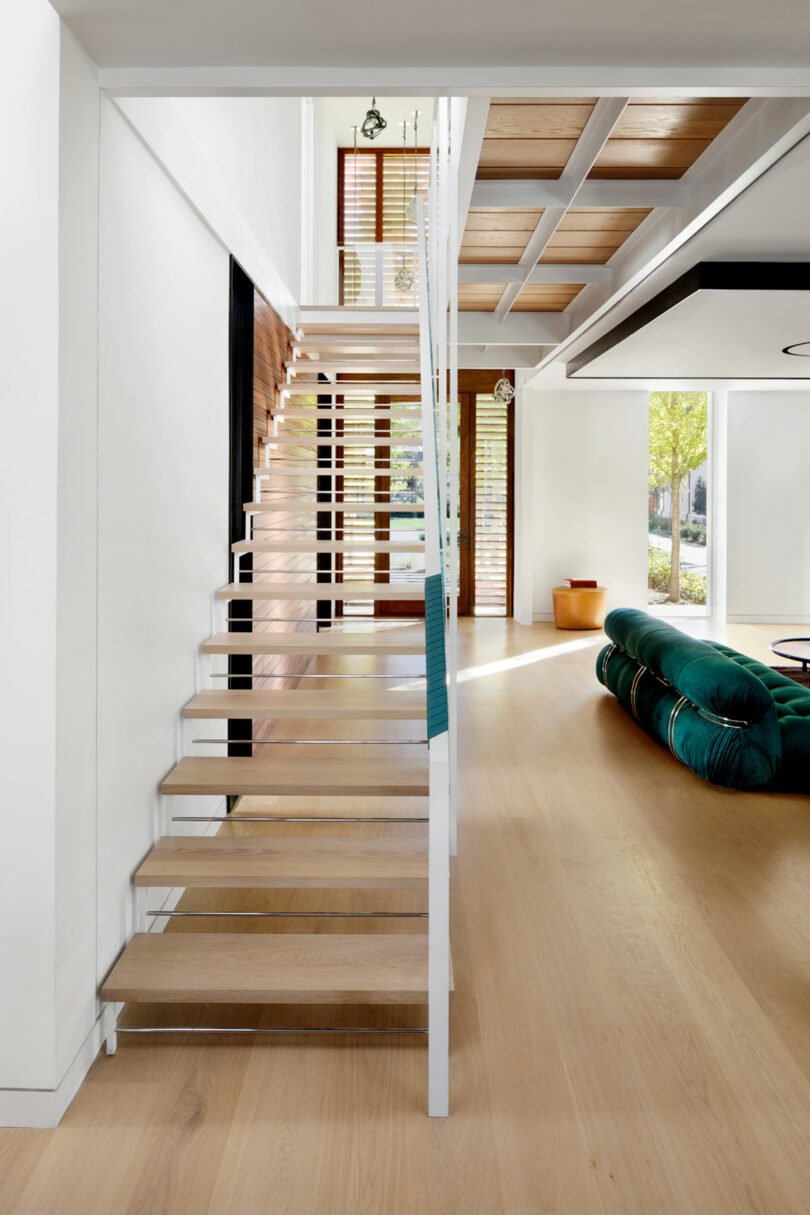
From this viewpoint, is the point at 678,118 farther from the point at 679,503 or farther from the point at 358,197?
the point at 358,197

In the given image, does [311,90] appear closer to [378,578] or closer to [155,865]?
[155,865]

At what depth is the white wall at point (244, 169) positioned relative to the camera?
9.87 feet

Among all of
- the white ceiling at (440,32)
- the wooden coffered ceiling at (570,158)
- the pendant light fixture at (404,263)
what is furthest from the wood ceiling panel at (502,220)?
the pendant light fixture at (404,263)

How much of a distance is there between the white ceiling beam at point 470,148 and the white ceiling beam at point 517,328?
8.49 ft

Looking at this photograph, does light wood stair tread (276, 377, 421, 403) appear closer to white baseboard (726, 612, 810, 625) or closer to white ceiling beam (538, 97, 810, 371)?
white ceiling beam (538, 97, 810, 371)

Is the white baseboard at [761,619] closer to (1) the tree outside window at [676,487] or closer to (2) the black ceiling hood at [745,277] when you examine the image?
(1) the tree outside window at [676,487]

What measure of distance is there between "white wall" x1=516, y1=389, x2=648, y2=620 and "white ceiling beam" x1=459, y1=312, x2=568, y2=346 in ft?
9.11

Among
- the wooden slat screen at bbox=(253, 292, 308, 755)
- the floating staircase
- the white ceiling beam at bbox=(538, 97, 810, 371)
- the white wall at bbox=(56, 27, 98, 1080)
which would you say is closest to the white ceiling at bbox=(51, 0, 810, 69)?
the white wall at bbox=(56, 27, 98, 1080)

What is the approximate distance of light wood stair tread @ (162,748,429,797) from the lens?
9.86ft

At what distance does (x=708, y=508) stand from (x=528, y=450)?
6.66ft

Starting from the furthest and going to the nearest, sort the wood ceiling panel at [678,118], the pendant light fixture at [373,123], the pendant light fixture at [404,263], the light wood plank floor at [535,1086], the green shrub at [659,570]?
the green shrub at [659,570]
the pendant light fixture at [404,263]
the pendant light fixture at [373,123]
the wood ceiling panel at [678,118]
the light wood plank floor at [535,1086]

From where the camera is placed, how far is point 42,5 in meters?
1.98

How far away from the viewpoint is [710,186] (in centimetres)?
359

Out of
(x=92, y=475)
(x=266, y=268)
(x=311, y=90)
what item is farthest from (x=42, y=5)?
(x=266, y=268)
